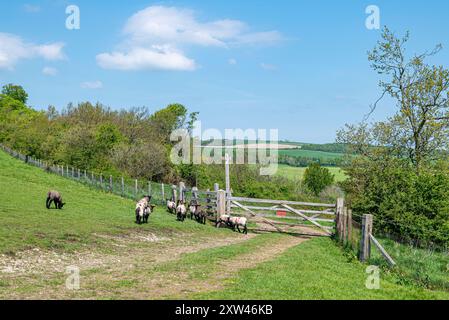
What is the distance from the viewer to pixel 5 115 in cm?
8781

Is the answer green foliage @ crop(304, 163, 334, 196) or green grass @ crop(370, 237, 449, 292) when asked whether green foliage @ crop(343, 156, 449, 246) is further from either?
green foliage @ crop(304, 163, 334, 196)

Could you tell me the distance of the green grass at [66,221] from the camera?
45.1 ft

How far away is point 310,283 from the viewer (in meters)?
9.45

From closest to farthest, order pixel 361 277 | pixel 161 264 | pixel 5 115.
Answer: pixel 361 277, pixel 161 264, pixel 5 115

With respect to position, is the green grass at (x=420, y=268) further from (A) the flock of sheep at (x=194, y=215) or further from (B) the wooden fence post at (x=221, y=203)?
(B) the wooden fence post at (x=221, y=203)

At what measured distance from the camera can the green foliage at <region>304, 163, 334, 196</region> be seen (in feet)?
295

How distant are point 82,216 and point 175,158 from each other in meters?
42.8

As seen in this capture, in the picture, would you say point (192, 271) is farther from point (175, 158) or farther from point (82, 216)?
point (175, 158)

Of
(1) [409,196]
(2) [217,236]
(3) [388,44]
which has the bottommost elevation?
(2) [217,236]

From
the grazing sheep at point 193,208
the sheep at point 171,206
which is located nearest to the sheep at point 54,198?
the sheep at point 171,206

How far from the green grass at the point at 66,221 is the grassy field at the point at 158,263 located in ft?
0.15

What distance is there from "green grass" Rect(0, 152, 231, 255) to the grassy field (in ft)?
0.15

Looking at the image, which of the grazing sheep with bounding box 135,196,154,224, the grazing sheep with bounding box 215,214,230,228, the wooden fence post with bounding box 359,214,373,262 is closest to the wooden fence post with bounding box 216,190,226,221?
the grazing sheep with bounding box 215,214,230,228
